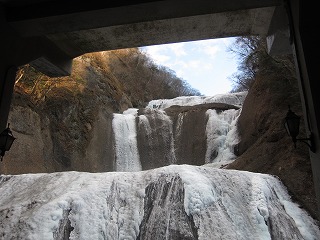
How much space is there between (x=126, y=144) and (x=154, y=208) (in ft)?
36.2

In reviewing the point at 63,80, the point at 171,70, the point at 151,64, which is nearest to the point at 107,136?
the point at 63,80

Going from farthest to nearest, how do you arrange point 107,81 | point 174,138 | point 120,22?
point 107,81
point 174,138
point 120,22

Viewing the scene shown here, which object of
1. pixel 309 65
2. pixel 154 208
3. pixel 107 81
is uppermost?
pixel 107 81

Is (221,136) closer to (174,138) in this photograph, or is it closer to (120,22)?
(174,138)

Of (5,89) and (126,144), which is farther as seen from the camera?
(126,144)

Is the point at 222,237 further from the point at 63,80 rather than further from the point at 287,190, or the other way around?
the point at 63,80

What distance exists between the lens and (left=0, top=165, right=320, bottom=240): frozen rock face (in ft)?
25.5

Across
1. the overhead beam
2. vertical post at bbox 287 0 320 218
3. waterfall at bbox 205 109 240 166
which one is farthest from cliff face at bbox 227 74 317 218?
the overhead beam

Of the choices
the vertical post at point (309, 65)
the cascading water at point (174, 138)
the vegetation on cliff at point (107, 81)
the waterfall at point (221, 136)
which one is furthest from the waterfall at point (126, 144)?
the vertical post at point (309, 65)

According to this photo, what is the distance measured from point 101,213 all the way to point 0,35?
4.71 m

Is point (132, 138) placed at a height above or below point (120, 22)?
below

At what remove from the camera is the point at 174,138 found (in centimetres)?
1931

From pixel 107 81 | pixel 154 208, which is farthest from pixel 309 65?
pixel 107 81

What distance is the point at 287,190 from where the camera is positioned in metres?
10.2
